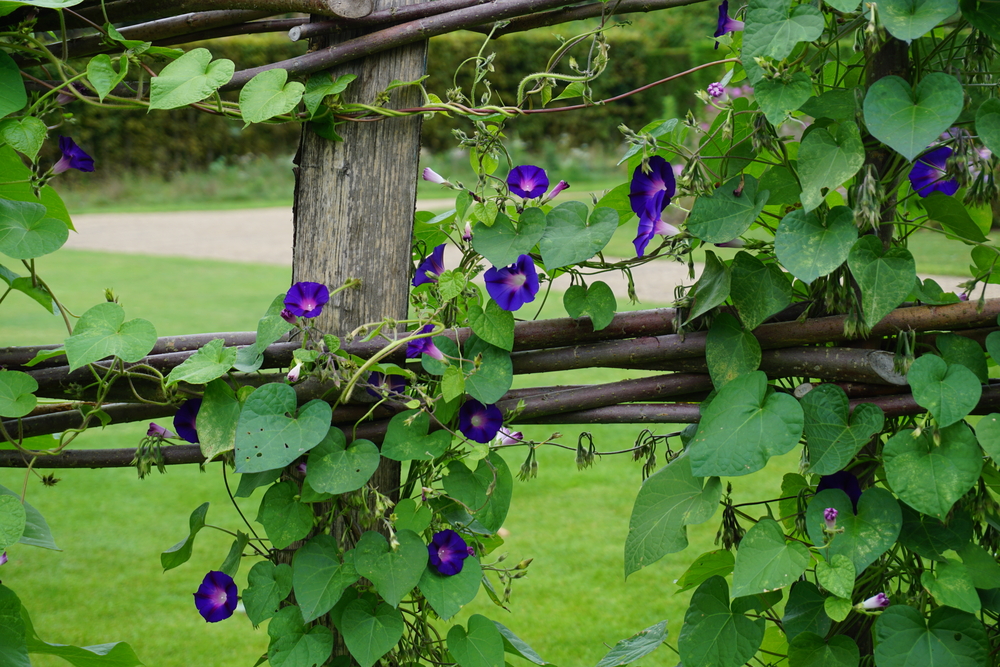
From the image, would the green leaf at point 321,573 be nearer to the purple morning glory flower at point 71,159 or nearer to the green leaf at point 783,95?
the purple morning glory flower at point 71,159

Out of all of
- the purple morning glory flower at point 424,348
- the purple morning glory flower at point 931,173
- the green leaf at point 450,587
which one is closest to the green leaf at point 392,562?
the green leaf at point 450,587

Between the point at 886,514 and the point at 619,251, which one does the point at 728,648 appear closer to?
the point at 886,514

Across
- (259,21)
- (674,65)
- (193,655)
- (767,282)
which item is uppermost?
(674,65)

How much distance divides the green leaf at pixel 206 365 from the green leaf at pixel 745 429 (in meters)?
0.58

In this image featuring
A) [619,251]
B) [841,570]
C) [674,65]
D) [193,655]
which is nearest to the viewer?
[841,570]

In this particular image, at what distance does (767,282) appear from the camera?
1.04 meters

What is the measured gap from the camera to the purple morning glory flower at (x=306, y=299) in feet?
3.50

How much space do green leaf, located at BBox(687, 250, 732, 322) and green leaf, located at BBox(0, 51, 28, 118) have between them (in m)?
0.87

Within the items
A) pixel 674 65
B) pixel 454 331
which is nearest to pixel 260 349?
pixel 454 331

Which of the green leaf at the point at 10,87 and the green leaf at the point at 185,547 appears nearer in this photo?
the green leaf at the point at 10,87

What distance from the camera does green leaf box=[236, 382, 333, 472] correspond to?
1.00 meters

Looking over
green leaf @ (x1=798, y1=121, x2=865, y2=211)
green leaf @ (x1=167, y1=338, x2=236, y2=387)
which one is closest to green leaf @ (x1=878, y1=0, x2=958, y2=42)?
green leaf @ (x1=798, y1=121, x2=865, y2=211)

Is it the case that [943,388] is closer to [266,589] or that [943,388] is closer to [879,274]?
[879,274]

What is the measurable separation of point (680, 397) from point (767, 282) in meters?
0.21
